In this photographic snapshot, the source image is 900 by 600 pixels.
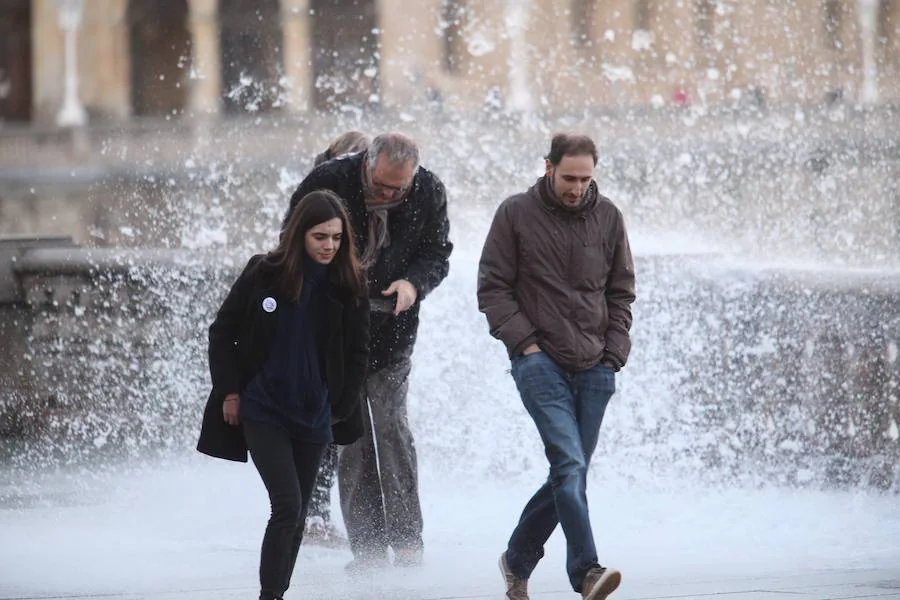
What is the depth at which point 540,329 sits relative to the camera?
4809mm

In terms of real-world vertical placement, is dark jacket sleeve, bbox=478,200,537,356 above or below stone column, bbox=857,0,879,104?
below

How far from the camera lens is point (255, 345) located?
447 cm

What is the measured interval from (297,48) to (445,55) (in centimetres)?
559

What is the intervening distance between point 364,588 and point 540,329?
119 cm

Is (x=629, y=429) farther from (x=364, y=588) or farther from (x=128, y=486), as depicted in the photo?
(x=364, y=588)

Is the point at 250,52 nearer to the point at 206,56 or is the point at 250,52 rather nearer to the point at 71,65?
the point at 206,56

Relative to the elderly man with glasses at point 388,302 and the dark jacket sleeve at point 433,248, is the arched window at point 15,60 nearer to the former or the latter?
the elderly man with glasses at point 388,302

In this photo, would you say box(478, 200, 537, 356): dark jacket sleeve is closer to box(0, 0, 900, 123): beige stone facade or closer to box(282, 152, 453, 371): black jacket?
box(282, 152, 453, 371): black jacket

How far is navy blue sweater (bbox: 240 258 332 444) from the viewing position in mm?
4457

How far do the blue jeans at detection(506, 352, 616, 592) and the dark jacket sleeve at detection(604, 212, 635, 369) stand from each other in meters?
0.11

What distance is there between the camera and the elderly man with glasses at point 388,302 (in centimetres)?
544

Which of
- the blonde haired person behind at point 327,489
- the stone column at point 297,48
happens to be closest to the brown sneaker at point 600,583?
the blonde haired person behind at point 327,489

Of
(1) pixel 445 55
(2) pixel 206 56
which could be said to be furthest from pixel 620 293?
(2) pixel 206 56

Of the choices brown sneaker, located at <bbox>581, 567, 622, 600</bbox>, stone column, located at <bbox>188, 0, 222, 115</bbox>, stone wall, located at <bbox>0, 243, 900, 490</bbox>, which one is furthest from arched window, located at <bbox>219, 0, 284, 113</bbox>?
brown sneaker, located at <bbox>581, 567, 622, 600</bbox>
